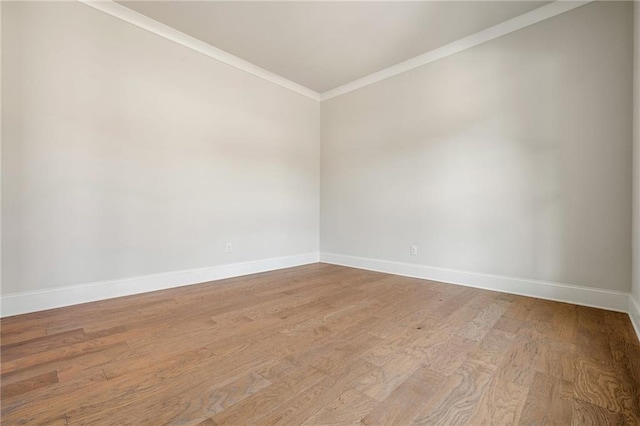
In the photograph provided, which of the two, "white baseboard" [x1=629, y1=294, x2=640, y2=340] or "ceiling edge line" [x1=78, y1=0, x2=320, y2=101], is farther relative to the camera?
"ceiling edge line" [x1=78, y1=0, x2=320, y2=101]

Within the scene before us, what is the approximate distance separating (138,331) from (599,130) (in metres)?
3.90

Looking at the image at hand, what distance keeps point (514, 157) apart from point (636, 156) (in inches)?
31.3

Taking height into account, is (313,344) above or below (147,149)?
below

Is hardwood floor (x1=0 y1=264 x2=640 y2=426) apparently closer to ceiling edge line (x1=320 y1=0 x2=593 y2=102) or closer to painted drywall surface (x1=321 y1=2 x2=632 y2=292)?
painted drywall surface (x1=321 y1=2 x2=632 y2=292)

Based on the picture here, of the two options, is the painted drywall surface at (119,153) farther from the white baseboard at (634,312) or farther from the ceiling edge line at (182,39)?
the white baseboard at (634,312)

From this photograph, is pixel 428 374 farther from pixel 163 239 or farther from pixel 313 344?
pixel 163 239

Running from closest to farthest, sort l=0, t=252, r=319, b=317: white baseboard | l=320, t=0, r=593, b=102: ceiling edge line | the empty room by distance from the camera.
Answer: the empty room, l=0, t=252, r=319, b=317: white baseboard, l=320, t=0, r=593, b=102: ceiling edge line

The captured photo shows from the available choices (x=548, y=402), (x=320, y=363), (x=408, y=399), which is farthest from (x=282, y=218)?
(x=548, y=402)

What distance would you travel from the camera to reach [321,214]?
4.48 meters

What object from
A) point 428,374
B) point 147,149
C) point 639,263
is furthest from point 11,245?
point 639,263

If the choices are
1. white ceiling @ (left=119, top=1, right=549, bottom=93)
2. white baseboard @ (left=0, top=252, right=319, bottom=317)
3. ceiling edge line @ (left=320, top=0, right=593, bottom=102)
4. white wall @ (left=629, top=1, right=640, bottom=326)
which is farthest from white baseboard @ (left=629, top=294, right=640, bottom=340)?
white baseboard @ (left=0, top=252, right=319, bottom=317)

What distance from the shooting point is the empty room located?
4.15 ft

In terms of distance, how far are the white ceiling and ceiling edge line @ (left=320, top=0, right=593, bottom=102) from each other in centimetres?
6

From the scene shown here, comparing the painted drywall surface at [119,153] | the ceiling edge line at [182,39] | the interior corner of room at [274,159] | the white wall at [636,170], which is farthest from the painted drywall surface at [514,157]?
the painted drywall surface at [119,153]
